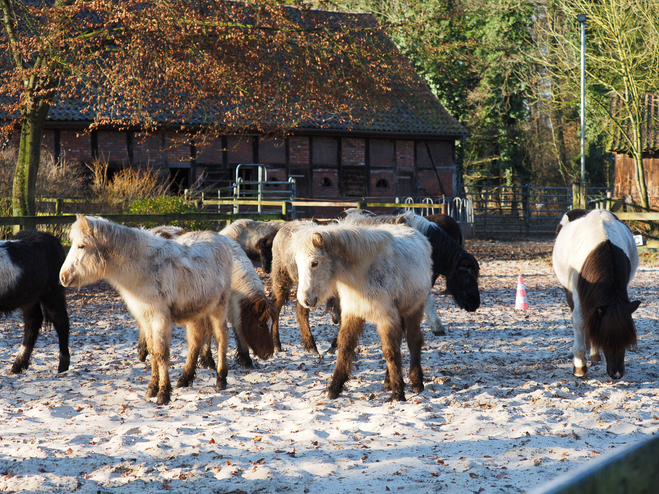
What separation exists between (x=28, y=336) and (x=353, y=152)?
1931cm

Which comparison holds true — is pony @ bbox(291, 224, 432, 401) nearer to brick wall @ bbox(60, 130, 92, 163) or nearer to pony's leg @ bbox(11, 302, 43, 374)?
pony's leg @ bbox(11, 302, 43, 374)

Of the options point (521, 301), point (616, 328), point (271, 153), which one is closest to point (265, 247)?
point (521, 301)

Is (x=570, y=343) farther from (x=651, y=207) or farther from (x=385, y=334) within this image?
(x=651, y=207)

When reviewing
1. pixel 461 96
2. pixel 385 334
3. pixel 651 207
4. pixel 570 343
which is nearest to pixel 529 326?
pixel 570 343

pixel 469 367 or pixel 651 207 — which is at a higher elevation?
pixel 651 207

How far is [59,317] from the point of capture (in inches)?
265

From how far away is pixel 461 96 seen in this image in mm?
31531

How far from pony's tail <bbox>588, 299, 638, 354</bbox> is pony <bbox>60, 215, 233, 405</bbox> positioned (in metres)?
3.52

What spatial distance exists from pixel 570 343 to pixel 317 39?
27.4 ft

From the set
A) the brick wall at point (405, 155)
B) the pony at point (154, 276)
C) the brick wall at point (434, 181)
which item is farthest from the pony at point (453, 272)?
the brick wall at point (434, 181)

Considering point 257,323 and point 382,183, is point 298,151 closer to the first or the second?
point 382,183

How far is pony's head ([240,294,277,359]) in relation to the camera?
650 cm

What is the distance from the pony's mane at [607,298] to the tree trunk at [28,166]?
10.5m

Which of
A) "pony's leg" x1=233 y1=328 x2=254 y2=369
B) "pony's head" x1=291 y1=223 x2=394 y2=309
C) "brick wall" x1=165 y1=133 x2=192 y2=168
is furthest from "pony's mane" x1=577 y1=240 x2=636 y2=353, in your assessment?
"brick wall" x1=165 y1=133 x2=192 y2=168
